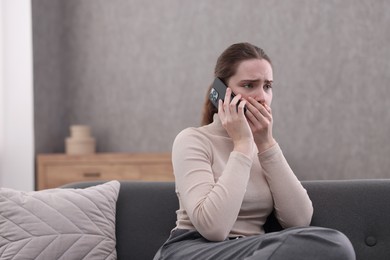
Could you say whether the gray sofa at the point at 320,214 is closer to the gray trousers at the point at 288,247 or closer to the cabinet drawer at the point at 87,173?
the gray trousers at the point at 288,247

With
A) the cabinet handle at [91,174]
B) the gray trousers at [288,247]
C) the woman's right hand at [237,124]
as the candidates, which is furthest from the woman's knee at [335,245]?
the cabinet handle at [91,174]

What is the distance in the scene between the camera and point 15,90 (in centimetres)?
470

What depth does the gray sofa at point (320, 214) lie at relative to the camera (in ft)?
7.32

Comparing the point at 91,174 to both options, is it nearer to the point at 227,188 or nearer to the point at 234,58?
the point at 234,58

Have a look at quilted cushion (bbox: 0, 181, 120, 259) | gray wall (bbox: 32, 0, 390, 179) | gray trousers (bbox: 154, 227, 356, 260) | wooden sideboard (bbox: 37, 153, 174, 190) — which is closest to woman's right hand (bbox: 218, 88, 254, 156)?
gray trousers (bbox: 154, 227, 356, 260)

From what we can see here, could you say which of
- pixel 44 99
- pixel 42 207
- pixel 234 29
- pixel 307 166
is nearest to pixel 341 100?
pixel 307 166

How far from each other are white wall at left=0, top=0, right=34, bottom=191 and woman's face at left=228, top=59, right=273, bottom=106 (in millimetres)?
2763

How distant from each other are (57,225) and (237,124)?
0.70 metres

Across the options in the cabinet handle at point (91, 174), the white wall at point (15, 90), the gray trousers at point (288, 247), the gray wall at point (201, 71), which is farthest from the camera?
the white wall at point (15, 90)

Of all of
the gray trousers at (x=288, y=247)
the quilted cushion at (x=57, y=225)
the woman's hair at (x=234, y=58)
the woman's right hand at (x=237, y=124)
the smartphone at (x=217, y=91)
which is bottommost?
the quilted cushion at (x=57, y=225)

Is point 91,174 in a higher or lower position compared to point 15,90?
lower

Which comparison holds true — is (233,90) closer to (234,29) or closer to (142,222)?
(142,222)

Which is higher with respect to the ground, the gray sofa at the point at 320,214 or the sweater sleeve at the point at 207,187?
the sweater sleeve at the point at 207,187

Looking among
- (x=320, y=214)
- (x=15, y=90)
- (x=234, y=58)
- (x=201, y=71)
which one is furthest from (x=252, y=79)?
(x=15, y=90)
